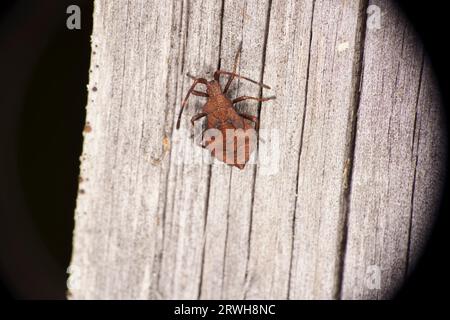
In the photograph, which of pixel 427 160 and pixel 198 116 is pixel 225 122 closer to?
pixel 198 116

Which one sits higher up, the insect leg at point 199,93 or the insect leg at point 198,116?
the insect leg at point 199,93

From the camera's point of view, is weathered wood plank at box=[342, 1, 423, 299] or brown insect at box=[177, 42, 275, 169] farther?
weathered wood plank at box=[342, 1, 423, 299]

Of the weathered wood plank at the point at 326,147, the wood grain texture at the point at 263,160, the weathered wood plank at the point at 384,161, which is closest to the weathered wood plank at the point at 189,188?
the wood grain texture at the point at 263,160

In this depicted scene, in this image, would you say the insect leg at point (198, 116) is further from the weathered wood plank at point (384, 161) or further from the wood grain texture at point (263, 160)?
the weathered wood plank at point (384, 161)

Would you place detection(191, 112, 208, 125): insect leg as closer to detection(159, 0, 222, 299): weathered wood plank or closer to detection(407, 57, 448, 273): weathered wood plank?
detection(159, 0, 222, 299): weathered wood plank

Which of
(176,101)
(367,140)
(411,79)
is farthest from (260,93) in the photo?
(411,79)

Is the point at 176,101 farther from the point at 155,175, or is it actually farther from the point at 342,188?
the point at 342,188

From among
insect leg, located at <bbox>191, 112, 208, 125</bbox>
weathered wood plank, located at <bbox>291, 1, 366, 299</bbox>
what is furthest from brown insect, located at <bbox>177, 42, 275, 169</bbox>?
weathered wood plank, located at <bbox>291, 1, 366, 299</bbox>
